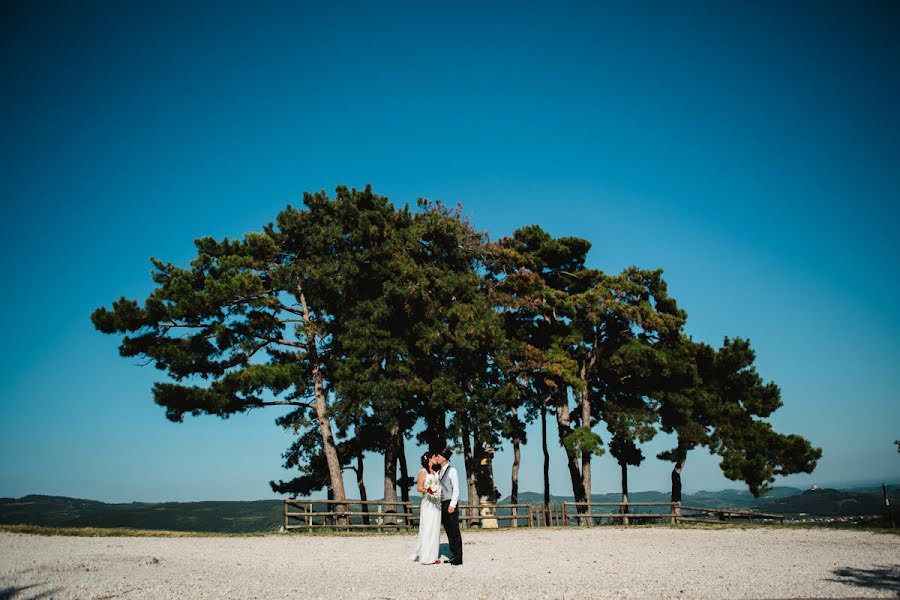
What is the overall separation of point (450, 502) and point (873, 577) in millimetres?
6395

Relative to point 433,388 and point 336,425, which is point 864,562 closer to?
point 433,388

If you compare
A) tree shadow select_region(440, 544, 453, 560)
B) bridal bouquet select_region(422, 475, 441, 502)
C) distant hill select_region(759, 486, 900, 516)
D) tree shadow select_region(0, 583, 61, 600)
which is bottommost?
distant hill select_region(759, 486, 900, 516)

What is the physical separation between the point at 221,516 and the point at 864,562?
86709 millimetres

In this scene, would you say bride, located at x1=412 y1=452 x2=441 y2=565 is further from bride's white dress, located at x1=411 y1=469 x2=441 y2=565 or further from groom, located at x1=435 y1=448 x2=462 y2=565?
groom, located at x1=435 y1=448 x2=462 y2=565

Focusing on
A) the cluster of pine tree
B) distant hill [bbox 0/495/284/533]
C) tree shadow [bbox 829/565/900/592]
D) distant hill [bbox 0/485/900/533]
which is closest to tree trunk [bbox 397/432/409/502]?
the cluster of pine tree

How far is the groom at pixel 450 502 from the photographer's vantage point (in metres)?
9.66

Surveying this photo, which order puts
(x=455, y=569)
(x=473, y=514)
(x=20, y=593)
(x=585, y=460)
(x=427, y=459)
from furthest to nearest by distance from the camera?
(x=585, y=460) → (x=473, y=514) → (x=427, y=459) → (x=455, y=569) → (x=20, y=593)

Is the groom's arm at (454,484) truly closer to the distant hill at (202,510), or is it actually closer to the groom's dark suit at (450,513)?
the groom's dark suit at (450,513)

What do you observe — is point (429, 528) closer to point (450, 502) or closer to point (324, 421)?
point (450, 502)

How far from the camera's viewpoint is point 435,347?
23375 millimetres

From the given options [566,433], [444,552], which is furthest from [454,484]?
[566,433]

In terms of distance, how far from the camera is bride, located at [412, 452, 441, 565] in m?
9.93

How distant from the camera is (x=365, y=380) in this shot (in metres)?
22.0

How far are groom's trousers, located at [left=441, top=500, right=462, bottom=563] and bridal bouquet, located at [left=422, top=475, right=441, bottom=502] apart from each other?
0.72ft
